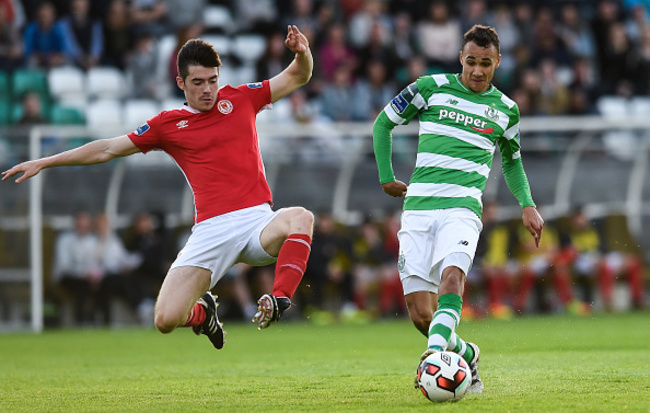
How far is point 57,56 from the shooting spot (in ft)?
54.6

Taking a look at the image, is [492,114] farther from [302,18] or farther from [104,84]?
[302,18]

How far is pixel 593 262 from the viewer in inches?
622

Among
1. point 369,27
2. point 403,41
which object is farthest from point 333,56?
point 403,41

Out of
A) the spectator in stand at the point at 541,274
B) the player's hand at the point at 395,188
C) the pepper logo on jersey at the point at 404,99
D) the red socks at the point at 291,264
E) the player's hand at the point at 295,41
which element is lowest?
the spectator in stand at the point at 541,274

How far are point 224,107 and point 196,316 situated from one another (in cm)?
154

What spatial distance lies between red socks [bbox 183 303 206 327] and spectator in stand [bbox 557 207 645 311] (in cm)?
926

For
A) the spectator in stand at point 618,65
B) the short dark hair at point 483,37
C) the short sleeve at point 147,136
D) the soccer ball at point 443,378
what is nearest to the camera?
the soccer ball at point 443,378

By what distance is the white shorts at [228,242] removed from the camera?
7.12 meters

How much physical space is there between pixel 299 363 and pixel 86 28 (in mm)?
9994

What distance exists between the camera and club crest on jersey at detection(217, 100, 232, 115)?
286 inches

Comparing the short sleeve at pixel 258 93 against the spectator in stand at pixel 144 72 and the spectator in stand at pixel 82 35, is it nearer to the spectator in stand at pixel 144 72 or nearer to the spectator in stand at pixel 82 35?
the spectator in stand at pixel 144 72

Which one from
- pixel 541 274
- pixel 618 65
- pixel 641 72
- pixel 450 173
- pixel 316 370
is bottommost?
pixel 541 274

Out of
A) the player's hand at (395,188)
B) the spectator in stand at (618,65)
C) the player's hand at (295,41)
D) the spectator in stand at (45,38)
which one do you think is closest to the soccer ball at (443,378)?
the player's hand at (395,188)

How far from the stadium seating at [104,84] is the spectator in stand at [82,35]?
0.97 ft
